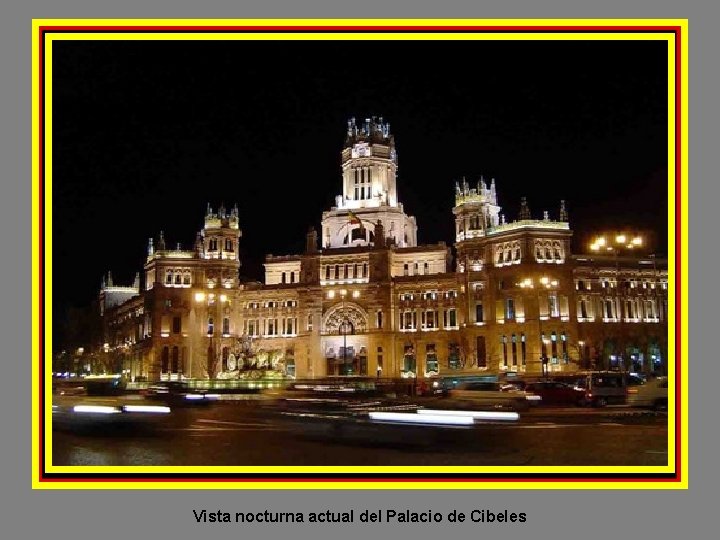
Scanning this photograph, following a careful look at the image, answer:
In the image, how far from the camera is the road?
2194 cm

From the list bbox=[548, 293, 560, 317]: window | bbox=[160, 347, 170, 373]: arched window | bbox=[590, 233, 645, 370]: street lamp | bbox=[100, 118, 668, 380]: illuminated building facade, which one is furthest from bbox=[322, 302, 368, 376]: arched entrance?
bbox=[590, 233, 645, 370]: street lamp

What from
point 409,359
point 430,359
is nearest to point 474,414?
point 430,359

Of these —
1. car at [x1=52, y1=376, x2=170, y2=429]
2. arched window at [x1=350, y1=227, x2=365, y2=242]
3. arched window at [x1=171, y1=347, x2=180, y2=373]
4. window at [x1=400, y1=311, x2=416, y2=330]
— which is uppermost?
arched window at [x1=350, y1=227, x2=365, y2=242]

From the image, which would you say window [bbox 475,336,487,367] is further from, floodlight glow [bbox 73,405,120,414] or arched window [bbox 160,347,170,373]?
floodlight glow [bbox 73,405,120,414]

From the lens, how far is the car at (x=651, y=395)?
41.3 meters

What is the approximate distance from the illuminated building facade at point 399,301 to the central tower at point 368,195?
0.25 m

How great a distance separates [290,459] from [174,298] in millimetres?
90854

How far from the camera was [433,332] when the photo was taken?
341 ft

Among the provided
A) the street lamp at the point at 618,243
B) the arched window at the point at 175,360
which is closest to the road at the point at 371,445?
the arched window at the point at 175,360

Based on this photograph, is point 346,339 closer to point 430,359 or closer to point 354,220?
point 430,359

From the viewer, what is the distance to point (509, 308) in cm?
9525

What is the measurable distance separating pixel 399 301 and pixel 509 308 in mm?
17213

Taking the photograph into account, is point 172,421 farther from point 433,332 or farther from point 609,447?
point 433,332

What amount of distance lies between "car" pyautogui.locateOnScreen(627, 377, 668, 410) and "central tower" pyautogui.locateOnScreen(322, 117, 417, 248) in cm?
7686
